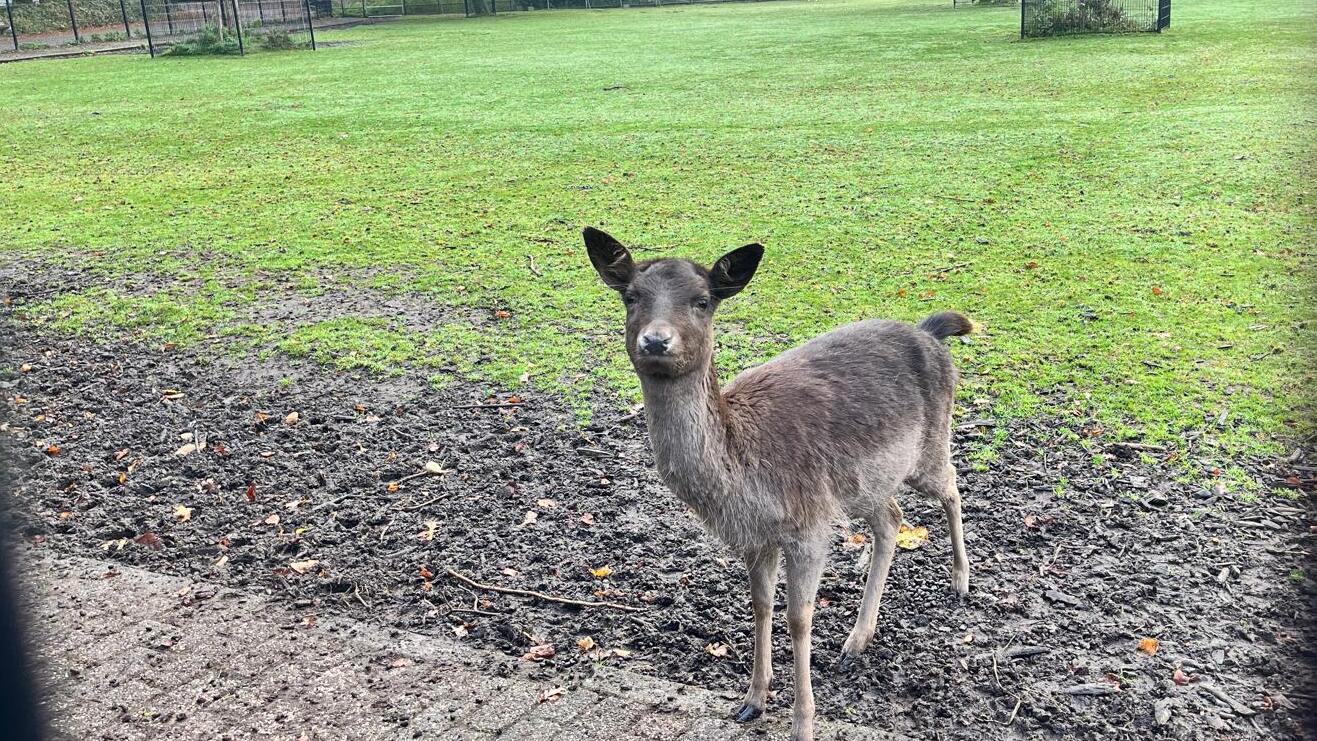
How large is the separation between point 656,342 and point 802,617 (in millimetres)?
1134

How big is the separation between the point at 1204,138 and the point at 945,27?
63.9 feet

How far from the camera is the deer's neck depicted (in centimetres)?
Answer: 364

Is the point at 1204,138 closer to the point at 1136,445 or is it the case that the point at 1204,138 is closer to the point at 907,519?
the point at 1136,445

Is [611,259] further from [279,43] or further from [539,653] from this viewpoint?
[279,43]

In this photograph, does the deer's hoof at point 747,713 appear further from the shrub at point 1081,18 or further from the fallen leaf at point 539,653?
the shrub at point 1081,18

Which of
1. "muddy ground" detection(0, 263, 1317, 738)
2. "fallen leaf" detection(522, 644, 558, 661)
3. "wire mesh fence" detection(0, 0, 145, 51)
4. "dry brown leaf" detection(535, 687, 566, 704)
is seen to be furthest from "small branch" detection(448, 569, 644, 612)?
"wire mesh fence" detection(0, 0, 145, 51)

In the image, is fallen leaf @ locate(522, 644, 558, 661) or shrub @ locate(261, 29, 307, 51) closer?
fallen leaf @ locate(522, 644, 558, 661)

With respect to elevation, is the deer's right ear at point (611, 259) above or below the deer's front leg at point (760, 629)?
above

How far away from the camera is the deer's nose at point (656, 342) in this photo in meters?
3.42

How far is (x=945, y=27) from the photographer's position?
31000mm

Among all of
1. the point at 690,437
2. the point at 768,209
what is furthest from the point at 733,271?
the point at 768,209

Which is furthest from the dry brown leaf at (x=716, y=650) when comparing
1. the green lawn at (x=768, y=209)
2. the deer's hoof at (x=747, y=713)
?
the green lawn at (x=768, y=209)

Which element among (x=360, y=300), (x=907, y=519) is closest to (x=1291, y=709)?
(x=907, y=519)

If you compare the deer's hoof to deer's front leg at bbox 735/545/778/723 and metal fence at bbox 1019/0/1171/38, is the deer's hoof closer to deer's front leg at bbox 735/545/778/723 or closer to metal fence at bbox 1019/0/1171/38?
deer's front leg at bbox 735/545/778/723
